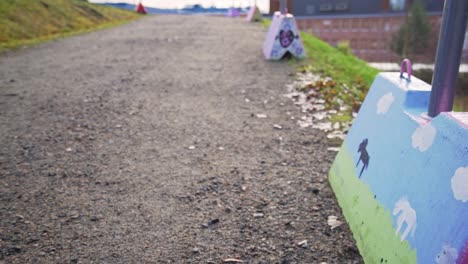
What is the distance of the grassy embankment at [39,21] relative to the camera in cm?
1076

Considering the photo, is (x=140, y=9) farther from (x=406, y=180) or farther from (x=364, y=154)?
(x=406, y=180)

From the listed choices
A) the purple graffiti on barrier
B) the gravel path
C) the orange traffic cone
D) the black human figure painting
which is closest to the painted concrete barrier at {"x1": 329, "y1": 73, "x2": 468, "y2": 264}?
the black human figure painting

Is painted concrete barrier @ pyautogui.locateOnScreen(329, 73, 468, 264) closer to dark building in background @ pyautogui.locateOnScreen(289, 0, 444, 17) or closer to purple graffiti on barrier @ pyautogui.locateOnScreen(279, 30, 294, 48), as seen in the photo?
purple graffiti on barrier @ pyautogui.locateOnScreen(279, 30, 294, 48)

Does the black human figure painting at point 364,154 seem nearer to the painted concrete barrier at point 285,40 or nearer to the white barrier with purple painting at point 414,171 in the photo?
the white barrier with purple painting at point 414,171

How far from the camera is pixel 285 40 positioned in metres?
8.01

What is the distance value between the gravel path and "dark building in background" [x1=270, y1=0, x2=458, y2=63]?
4080 centimetres

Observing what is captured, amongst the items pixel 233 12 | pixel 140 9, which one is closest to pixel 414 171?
pixel 140 9

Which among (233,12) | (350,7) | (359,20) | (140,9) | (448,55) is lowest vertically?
(359,20)

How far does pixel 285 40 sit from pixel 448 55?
6389mm

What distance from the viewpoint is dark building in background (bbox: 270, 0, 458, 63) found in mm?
42906

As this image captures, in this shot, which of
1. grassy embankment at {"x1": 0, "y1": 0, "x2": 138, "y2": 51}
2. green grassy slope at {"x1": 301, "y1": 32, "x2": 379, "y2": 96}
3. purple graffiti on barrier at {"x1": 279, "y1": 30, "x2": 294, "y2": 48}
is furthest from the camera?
grassy embankment at {"x1": 0, "y1": 0, "x2": 138, "y2": 51}

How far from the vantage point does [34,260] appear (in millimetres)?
2139

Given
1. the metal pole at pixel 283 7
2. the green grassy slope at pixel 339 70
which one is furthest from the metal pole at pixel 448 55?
the metal pole at pixel 283 7

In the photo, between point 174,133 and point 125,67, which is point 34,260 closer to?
point 174,133
